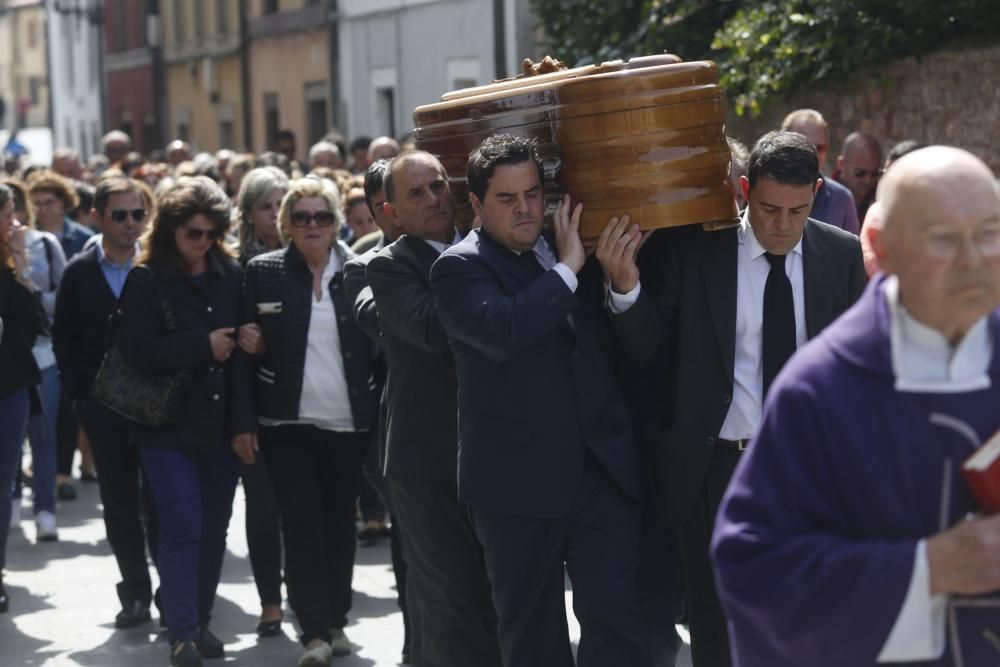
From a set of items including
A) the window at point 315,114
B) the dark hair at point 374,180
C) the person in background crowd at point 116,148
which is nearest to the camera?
the dark hair at point 374,180

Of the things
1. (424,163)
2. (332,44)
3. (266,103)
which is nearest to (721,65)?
(424,163)

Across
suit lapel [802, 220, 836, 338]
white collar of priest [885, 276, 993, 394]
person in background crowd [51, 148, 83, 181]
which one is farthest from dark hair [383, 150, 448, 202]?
person in background crowd [51, 148, 83, 181]

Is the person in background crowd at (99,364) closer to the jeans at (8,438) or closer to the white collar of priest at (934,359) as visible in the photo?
the jeans at (8,438)

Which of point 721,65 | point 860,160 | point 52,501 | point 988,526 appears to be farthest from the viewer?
point 721,65

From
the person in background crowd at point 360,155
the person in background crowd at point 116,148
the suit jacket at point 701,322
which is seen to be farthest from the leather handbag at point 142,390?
the person in background crowd at point 116,148

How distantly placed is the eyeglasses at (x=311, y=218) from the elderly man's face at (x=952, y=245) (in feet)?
15.6

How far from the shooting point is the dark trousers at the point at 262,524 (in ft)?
25.8

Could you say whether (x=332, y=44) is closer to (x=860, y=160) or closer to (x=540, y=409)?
(x=860, y=160)

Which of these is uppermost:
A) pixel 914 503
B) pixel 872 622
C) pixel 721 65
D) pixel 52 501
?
pixel 721 65

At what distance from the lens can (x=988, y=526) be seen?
2.88 meters

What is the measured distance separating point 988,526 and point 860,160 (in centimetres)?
662

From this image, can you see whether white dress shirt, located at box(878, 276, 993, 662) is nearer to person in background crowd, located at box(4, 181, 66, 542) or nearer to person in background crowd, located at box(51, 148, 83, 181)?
person in background crowd, located at box(4, 181, 66, 542)

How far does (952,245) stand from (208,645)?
5.24 meters

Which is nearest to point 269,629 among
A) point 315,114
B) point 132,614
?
point 132,614
